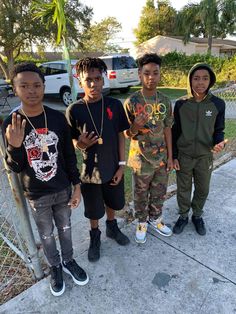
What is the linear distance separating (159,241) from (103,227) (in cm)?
61

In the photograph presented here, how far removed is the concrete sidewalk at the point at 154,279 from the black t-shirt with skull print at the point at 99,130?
29.1 inches

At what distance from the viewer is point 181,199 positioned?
2754 millimetres

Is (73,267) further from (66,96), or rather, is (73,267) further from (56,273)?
(66,96)

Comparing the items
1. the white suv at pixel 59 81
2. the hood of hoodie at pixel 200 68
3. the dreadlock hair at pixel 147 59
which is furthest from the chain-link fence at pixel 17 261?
the white suv at pixel 59 81

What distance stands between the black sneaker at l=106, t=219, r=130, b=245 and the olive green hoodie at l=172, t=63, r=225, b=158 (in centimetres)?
96

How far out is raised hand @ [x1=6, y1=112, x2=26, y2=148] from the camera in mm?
1608

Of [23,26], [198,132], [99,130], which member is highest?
[23,26]

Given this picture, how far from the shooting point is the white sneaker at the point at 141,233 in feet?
8.52

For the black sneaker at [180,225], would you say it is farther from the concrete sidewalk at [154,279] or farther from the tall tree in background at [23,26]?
the tall tree in background at [23,26]

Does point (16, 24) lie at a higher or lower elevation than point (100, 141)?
higher

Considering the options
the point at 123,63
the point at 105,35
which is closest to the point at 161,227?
the point at 123,63

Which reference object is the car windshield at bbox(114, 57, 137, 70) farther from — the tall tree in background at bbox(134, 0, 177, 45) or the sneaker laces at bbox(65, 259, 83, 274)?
the tall tree in background at bbox(134, 0, 177, 45)

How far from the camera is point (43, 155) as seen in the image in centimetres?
188

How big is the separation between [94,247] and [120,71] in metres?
10.7
